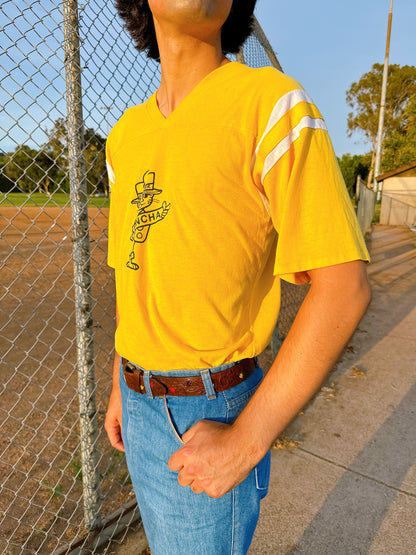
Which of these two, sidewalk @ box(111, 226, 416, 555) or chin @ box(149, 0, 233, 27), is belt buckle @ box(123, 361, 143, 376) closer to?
chin @ box(149, 0, 233, 27)

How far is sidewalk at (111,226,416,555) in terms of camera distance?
2199 mm

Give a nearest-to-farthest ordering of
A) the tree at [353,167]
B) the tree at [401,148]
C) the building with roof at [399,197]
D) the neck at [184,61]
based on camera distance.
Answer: the neck at [184,61] < the building with roof at [399,197] < the tree at [401,148] < the tree at [353,167]

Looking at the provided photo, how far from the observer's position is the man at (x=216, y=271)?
0.82 metres

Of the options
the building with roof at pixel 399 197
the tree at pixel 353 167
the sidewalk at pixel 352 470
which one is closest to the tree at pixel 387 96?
the tree at pixel 353 167

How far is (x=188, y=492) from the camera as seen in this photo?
1.03 metres

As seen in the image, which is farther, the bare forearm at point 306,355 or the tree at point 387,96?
the tree at point 387,96

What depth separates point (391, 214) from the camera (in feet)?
68.0

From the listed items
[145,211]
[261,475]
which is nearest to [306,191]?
[145,211]

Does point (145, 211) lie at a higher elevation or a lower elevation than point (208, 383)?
higher

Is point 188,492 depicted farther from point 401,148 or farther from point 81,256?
point 401,148

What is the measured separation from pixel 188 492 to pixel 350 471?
210 cm

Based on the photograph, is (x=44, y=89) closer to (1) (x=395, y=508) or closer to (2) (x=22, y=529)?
(2) (x=22, y=529)

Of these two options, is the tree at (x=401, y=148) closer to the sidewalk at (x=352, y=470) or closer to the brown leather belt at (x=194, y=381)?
the sidewalk at (x=352, y=470)

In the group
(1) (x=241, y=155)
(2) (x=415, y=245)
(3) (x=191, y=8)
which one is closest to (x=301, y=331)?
(1) (x=241, y=155)
